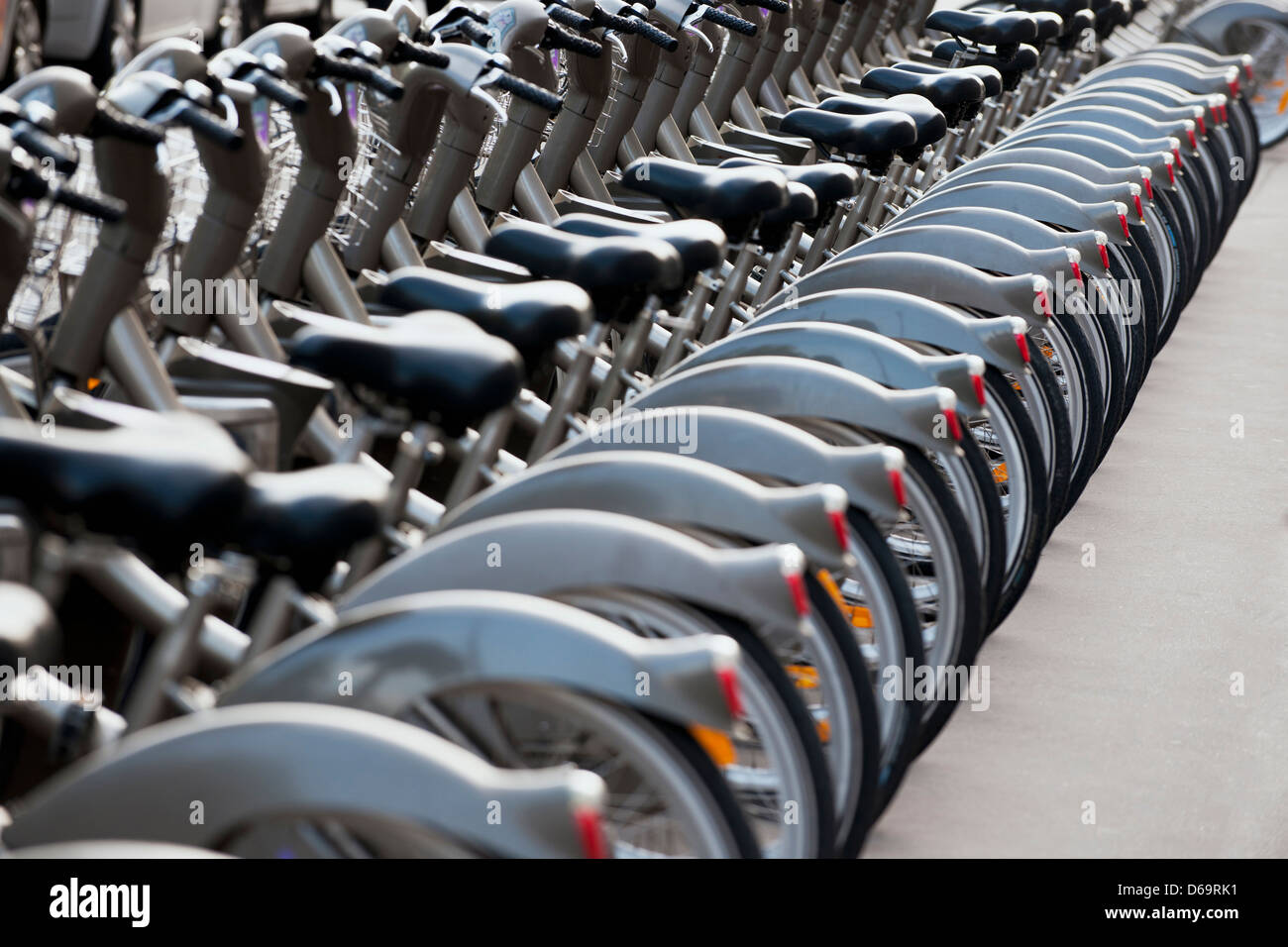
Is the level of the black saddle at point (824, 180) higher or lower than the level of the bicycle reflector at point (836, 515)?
higher

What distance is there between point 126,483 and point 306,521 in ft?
0.66

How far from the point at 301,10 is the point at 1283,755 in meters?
8.36

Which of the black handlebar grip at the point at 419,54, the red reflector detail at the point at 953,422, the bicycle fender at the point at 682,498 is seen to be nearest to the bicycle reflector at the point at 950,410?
the red reflector detail at the point at 953,422

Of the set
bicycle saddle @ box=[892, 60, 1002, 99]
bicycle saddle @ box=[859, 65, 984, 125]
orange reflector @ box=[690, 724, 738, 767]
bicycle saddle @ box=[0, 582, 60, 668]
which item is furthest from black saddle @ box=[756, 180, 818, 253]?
bicycle saddle @ box=[892, 60, 1002, 99]

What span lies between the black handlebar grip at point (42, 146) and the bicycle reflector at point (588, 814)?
1188 millimetres

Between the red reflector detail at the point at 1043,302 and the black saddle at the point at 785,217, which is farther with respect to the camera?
the black saddle at the point at 785,217

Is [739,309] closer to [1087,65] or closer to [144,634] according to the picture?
[144,634]

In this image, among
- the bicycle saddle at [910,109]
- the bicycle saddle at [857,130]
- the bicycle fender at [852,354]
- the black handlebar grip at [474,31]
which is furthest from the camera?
the bicycle saddle at [910,109]

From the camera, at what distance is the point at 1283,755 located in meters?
3.03

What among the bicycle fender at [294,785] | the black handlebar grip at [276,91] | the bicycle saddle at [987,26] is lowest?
the bicycle fender at [294,785]

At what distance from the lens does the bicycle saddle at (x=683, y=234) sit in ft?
9.16

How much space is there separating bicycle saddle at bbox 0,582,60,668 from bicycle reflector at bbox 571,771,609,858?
51cm

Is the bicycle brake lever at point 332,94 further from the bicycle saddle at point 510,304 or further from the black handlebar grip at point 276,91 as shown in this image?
the bicycle saddle at point 510,304
